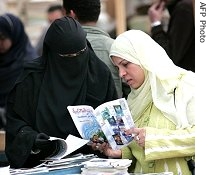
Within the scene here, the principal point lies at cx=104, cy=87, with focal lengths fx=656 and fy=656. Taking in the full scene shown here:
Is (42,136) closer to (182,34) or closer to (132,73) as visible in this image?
(132,73)

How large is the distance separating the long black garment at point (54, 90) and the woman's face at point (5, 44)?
2488 mm

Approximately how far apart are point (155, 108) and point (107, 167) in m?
0.55

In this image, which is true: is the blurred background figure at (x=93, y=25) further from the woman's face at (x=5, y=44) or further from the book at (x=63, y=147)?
the woman's face at (x=5, y=44)

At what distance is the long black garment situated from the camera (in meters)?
3.63

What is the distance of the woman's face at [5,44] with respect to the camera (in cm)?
616

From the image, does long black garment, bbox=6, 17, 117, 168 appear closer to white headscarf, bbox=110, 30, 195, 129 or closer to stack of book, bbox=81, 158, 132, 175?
white headscarf, bbox=110, 30, 195, 129

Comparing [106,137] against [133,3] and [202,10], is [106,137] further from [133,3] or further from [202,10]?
[133,3]

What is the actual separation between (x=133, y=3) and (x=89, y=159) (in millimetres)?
8252

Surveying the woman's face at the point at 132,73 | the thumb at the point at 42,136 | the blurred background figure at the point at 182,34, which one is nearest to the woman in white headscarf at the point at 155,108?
the woman's face at the point at 132,73

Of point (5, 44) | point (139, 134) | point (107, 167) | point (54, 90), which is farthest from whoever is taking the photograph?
point (5, 44)

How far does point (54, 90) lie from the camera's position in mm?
3688

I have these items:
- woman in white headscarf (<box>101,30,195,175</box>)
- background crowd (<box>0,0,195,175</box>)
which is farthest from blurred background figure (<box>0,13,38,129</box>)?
woman in white headscarf (<box>101,30,195,175</box>)

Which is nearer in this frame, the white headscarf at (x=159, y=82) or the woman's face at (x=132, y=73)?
the white headscarf at (x=159, y=82)


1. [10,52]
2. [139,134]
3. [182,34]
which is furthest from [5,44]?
[139,134]
